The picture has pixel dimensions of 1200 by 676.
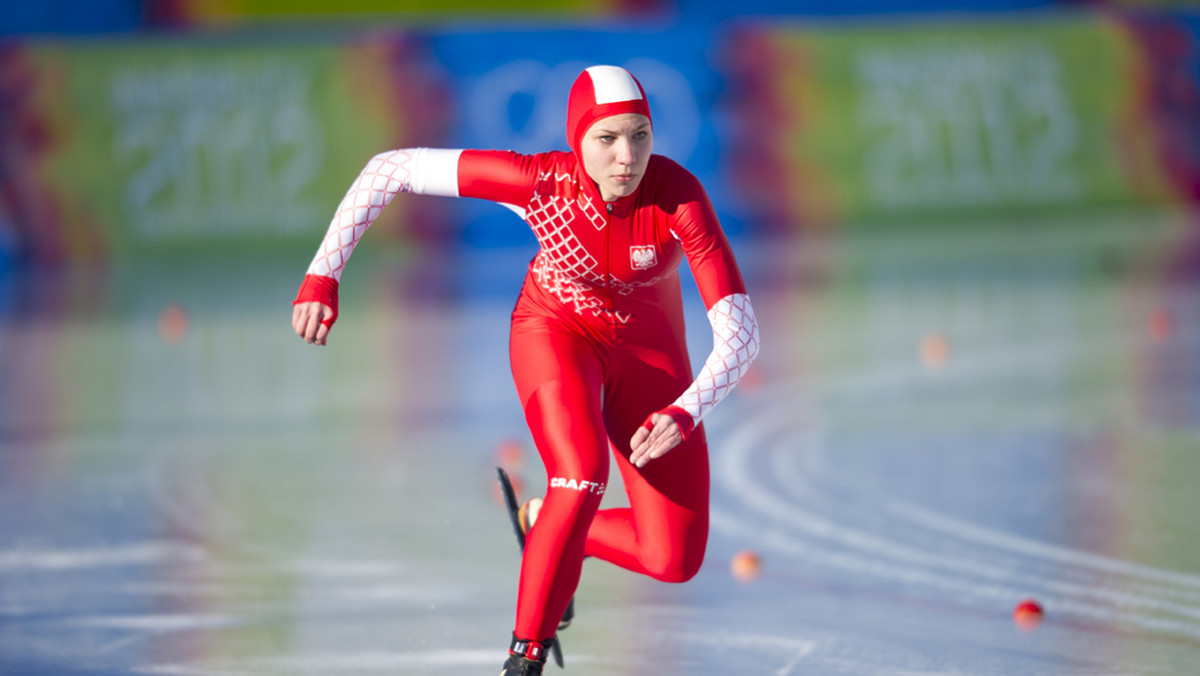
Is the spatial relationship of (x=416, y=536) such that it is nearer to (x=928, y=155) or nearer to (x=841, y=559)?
(x=841, y=559)

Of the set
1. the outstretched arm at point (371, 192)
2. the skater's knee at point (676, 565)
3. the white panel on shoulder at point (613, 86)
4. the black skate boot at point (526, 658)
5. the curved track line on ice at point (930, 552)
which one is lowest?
the curved track line on ice at point (930, 552)

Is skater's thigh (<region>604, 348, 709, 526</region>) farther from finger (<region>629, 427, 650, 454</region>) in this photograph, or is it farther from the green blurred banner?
the green blurred banner

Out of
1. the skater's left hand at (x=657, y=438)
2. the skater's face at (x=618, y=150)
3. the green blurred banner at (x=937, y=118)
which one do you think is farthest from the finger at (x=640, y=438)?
the green blurred banner at (x=937, y=118)

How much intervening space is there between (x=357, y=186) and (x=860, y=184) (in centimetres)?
1065

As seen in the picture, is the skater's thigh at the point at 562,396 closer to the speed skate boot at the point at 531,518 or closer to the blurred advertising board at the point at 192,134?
the speed skate boot at the point at 531,518

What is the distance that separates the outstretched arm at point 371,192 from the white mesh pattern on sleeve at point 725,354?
748 mm

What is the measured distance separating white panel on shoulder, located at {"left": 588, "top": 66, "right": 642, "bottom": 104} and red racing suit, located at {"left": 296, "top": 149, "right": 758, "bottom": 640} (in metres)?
0.21

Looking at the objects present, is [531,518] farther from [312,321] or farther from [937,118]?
[937,118]

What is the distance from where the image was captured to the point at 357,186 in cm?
370

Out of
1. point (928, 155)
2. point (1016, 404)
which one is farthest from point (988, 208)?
point (1016, 404)

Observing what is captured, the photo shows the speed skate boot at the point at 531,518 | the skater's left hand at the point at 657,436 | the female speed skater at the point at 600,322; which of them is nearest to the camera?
the skater's left hand at the point at 657,436

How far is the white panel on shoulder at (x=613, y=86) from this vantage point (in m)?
3.39

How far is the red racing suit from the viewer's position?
337cm

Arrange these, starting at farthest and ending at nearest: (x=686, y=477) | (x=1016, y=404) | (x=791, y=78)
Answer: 1. (x=791, y=78)
2. (x=1016, y=404)
3. (x=686, y=477)
